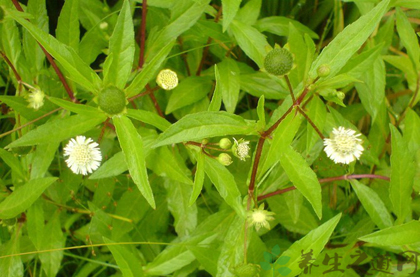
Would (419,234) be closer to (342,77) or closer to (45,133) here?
(342,77)

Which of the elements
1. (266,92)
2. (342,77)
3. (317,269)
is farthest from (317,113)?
(317,269)

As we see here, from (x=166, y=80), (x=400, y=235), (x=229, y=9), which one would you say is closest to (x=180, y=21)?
(x=166, y=80)

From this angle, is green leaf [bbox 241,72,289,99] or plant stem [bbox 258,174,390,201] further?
green leaf [bbox 241,72,289,99]

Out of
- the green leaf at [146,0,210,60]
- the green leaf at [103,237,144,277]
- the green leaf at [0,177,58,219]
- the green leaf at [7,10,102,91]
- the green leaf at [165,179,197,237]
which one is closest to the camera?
the green leaf at [7,10,102,91]

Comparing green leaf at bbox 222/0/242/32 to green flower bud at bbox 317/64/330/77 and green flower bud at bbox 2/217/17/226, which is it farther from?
green flower bud at bbox 2/217/17/226

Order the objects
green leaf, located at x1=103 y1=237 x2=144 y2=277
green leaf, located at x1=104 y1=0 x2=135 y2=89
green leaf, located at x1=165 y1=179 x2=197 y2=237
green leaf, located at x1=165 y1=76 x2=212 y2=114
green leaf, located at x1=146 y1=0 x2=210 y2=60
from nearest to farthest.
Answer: green leaf, located at x1=104 y1=0 x2=135 y2=89 < green leaf, located at x1=103 y1=237 x2=144 y2=277 < green leaf, located at x1=146 y1=0 x2=210 y2=60 < green leaf, located at x1=165 y1=179 x2=197 y2=237 < green leaf, located at x1=165 y1=76 x2=212 y2=114

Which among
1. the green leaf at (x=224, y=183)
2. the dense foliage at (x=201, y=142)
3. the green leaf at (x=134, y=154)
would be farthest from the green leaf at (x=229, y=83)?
the green leaf at (x=134, y=154)

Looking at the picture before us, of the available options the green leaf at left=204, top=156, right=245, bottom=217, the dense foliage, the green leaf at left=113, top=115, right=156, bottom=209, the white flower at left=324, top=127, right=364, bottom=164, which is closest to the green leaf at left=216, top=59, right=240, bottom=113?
the dense foliage
